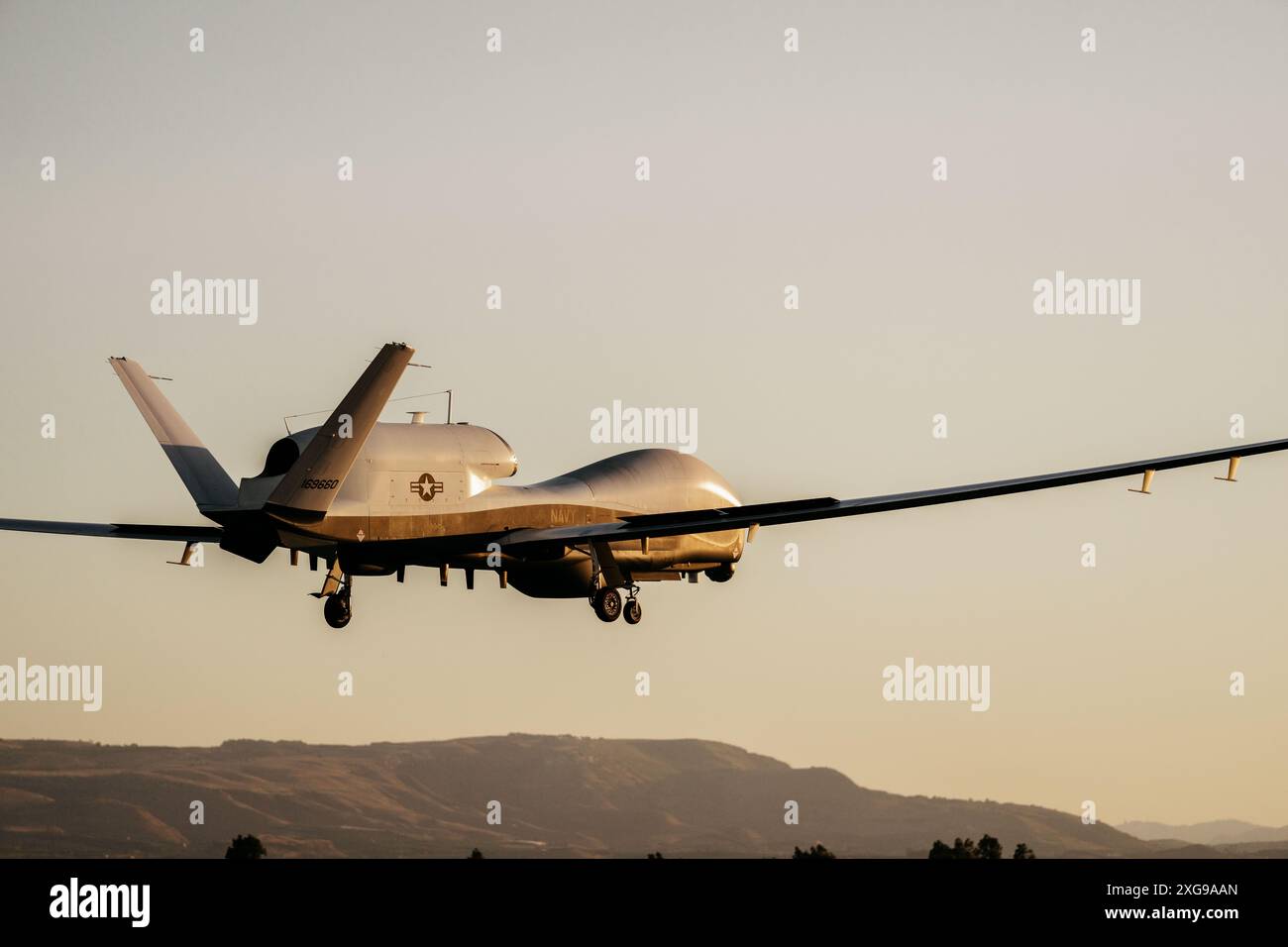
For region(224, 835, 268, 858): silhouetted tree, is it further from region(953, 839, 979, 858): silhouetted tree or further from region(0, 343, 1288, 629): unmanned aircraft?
region(0, 343, 1288, 629): unmanned aircraft

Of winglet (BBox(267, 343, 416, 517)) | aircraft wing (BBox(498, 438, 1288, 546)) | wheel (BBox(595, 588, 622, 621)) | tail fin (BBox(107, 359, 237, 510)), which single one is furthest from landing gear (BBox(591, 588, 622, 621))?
tail fin (BBox(107, 359, 237, 510))

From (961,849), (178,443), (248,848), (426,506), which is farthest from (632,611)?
(961,849)

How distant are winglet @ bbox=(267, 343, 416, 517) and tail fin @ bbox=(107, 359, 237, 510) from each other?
3.56 m

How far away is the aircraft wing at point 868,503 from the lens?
165 feet

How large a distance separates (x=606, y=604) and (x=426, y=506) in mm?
7853

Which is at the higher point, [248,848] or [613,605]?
[613,605]

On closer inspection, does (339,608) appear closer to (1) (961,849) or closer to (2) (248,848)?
(2) (248,848)

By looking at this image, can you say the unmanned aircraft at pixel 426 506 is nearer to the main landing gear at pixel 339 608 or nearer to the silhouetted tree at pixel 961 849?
the main landing gear at pixel 339 608

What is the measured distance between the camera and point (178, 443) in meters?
51.5

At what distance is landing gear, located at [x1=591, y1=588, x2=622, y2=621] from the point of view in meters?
56.4
